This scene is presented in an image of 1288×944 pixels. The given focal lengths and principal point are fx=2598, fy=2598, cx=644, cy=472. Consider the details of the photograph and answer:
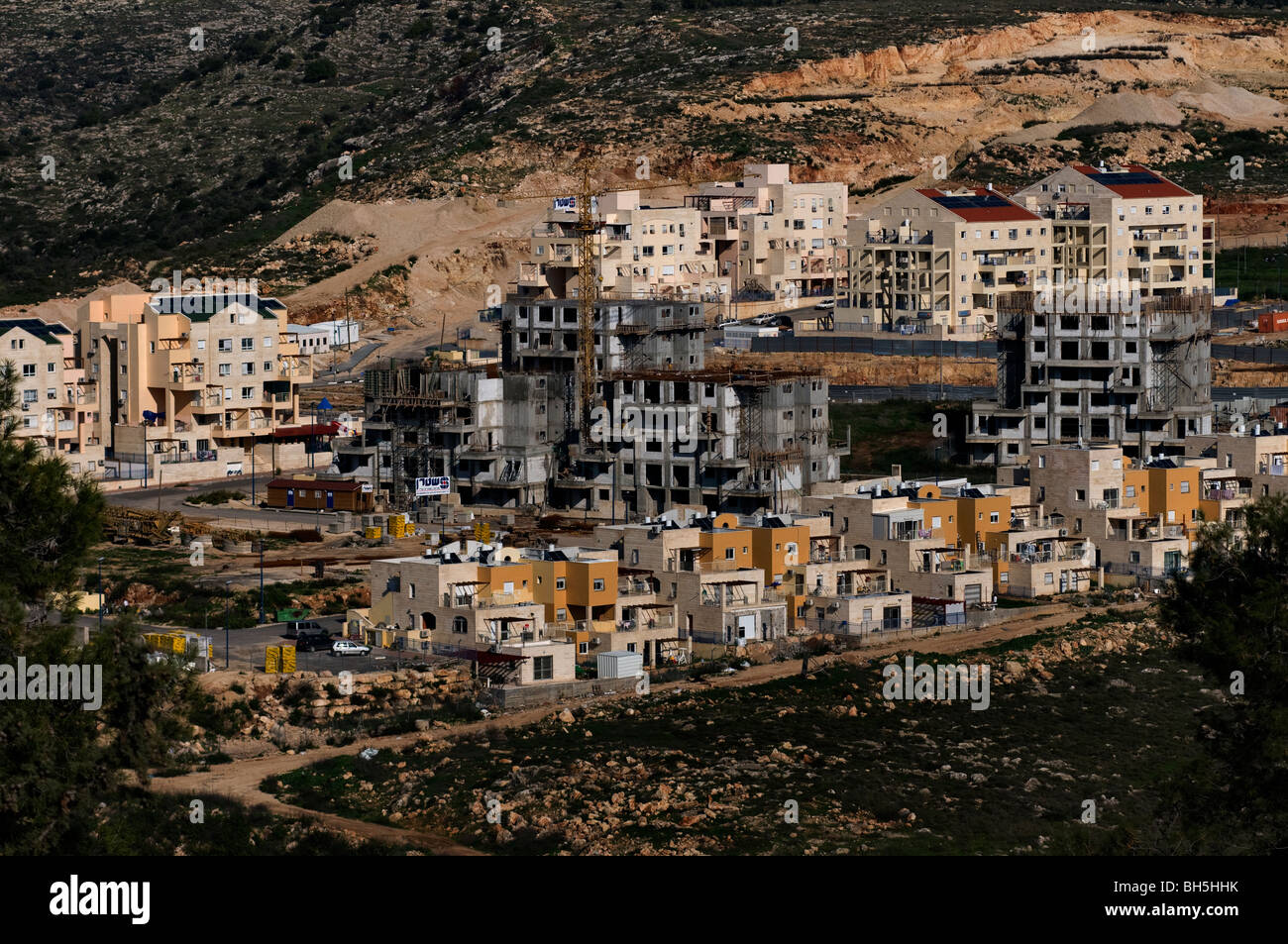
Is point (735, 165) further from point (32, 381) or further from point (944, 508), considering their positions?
point (944, 508)

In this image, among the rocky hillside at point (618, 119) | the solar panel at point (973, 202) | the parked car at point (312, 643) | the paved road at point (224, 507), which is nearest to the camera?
the parked car at point (312, 643)

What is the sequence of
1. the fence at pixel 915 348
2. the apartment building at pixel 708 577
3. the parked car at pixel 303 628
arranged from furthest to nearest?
the fence at pixel 915 348
the apartment building at pixel 708 577
the parked car at pixel 303 628

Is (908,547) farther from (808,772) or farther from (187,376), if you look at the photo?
(187,376)

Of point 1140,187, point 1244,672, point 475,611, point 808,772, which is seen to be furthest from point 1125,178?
point 1244,672

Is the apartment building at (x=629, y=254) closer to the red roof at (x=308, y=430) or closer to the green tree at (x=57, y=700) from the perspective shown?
the red roof at (x=308, y=430)

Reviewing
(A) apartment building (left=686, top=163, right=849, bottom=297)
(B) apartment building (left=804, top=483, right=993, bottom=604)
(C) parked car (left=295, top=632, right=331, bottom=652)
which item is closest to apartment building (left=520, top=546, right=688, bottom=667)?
(C) parked car (left=295, top=632, right=331, bottom=652)

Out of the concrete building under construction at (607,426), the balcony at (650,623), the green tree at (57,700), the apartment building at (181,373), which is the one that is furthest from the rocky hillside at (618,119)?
the green tree at (57,700)

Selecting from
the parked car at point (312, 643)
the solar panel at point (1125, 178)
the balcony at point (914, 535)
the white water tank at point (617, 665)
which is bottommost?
the white water tank at point (617, 665)
